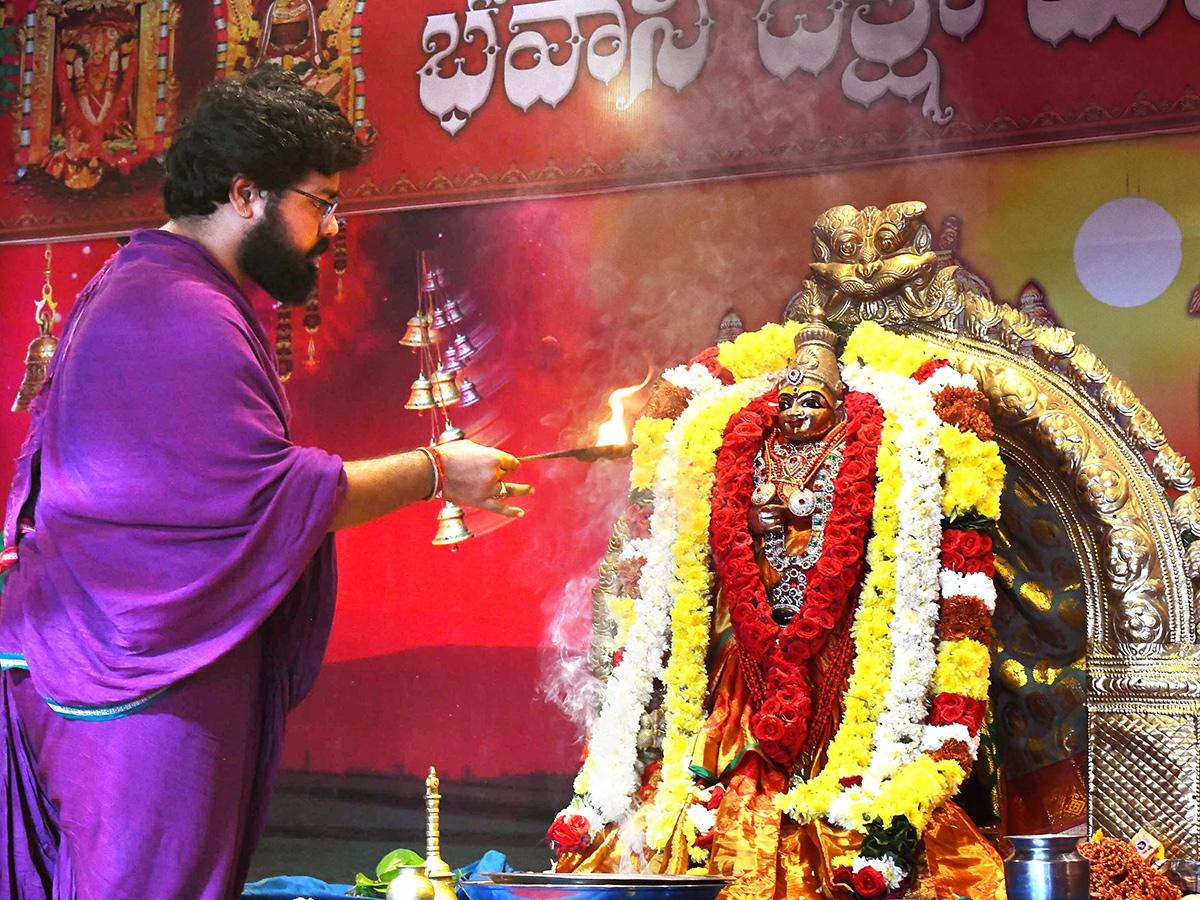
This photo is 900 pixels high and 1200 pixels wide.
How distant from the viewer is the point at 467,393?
19.5 feet

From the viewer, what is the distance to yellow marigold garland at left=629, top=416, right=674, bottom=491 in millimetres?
5043

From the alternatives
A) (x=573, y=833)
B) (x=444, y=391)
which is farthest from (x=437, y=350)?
(x=573, y=833)

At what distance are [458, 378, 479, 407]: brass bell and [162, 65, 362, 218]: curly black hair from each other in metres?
3.00

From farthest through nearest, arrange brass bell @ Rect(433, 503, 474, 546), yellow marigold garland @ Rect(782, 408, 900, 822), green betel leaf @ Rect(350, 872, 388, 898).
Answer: brass bell @ Rect(433, 503, 474, 546) → green betel leaf @ Rect(350, 872, 388, 898) → yellow marigold garland @ Rect(782, 408, 900, 822)

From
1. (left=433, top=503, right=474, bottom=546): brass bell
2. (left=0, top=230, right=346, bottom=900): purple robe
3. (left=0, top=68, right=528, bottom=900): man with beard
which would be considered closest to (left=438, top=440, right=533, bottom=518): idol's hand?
(left=0, top=68, right=528, bottom=900): man with beard

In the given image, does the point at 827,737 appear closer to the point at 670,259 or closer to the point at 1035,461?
the point at 1035,461

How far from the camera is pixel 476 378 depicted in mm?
5957

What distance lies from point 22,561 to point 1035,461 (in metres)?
3.37

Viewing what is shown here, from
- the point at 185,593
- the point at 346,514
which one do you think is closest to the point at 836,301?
the point at 346,514

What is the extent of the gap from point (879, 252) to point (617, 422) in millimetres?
1118

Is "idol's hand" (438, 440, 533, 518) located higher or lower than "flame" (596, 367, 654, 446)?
lower

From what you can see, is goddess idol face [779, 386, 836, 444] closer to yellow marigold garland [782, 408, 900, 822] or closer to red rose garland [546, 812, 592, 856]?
yellow marigold garland [782, 408, 900, 822]

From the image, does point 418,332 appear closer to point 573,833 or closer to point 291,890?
point 573,833

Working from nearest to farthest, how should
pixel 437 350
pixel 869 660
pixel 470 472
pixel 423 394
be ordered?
1. pixel 470 472
2. pixel 869 660
3. pixel 423 394
4. pixel 437 350
